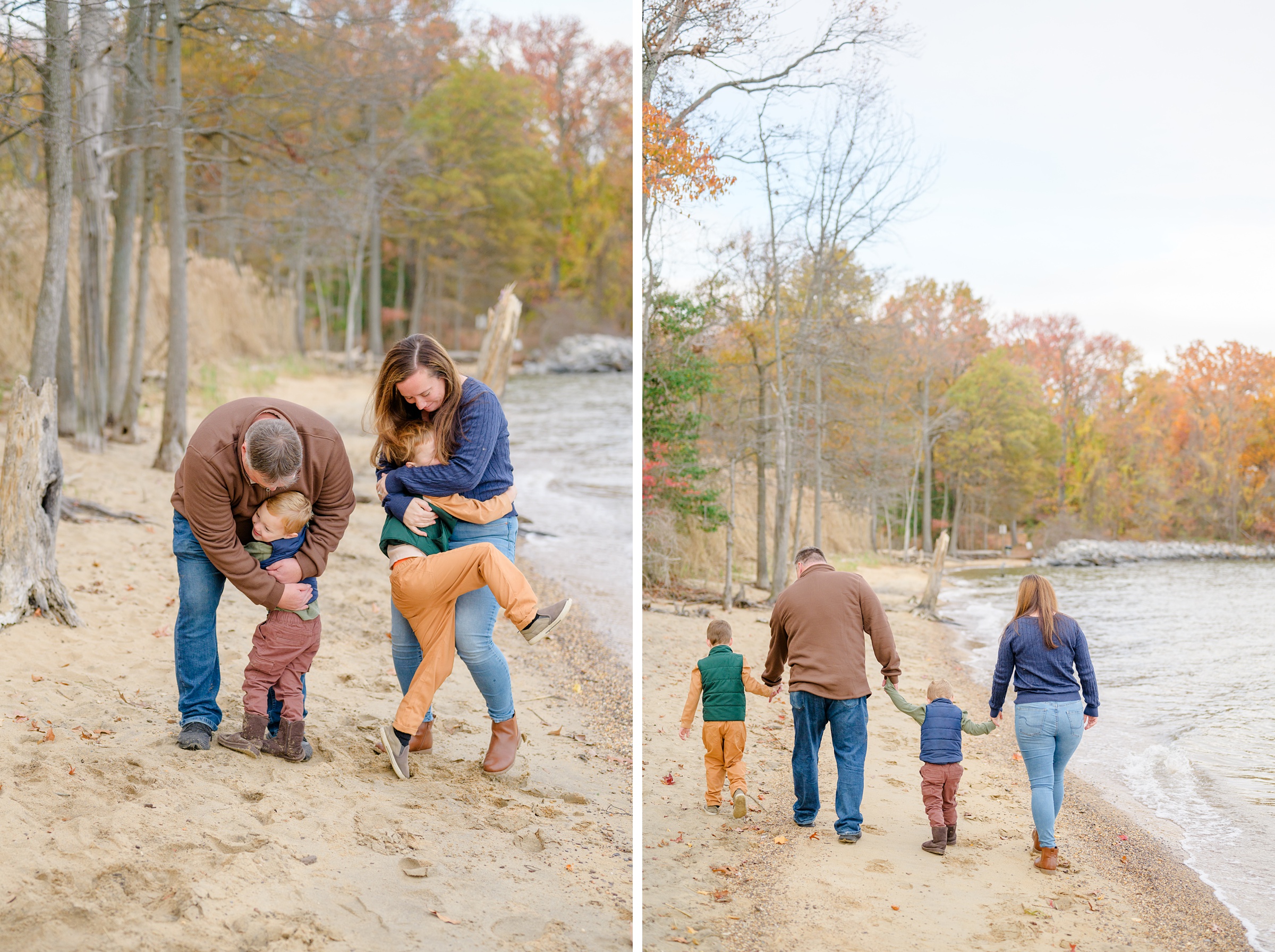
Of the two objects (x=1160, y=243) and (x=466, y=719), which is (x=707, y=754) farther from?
(x=1160, y=243)

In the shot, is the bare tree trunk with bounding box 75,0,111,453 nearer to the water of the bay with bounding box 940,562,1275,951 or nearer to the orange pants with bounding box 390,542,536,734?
the orange pants with bounding box 390,542,536,734

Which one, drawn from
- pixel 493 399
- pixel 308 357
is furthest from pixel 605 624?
pixel 308 357

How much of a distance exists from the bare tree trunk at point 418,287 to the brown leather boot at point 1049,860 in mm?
33834

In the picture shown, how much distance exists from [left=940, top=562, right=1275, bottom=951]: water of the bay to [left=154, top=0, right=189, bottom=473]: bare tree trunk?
307 inches

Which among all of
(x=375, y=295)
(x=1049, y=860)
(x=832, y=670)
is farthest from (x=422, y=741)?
(x=375, y=295)

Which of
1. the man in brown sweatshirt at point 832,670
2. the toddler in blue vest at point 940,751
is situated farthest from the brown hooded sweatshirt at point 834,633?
the toddler in blue vest at point 940,751

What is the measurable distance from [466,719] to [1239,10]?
4.24 m

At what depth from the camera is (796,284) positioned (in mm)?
4121

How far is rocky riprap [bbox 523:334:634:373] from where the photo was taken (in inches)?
1366

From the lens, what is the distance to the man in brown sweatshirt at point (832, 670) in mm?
3543

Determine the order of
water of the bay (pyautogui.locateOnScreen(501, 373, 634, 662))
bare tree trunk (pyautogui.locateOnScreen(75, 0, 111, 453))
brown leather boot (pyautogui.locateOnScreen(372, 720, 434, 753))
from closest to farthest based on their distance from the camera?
brown leather boot (pyautogui.locateOnScreen(372, 720, 434, 753))
water of the bay (pyautogui.locateOnScreen(501, 373, 634, 662))
bare tree trunk (pyautogui.locateOnScreen(75, 0, 111, 453))

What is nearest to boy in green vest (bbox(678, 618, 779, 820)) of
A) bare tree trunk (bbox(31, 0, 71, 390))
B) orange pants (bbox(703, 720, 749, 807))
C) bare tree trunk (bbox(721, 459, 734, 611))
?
orange pants (bbox(703, 720, 749, 807))

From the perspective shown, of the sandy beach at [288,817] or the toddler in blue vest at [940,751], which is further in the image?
the toddler in blue vest at [940,751]

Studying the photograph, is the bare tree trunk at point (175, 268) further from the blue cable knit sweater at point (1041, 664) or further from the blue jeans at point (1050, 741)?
the blue jeans at point (1050, 741)
